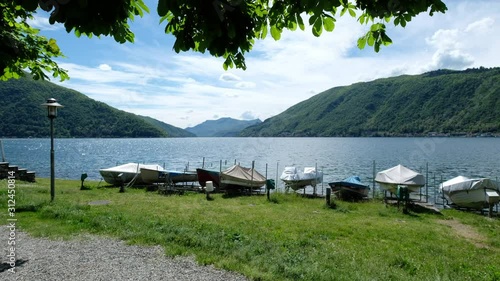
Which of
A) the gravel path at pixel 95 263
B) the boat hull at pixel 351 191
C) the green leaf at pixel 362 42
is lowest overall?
the boat hull at pixel 351 191

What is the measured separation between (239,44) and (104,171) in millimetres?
31253

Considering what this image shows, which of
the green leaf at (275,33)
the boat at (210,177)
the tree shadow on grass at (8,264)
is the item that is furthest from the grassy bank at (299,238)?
the boat at (210,177)

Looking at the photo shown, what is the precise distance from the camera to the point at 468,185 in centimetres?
2620

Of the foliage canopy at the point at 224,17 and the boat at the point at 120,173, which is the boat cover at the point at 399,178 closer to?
the boat at the point at 120,173

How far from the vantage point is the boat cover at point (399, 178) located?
85.5 ft

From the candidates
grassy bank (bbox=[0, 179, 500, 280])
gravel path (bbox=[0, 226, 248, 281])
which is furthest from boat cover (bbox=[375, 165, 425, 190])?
gravel path (bbox=[0, 226, 248, 281])

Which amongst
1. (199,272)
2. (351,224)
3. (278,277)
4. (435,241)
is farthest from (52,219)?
(435,241)

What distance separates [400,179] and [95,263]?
83.2 ft

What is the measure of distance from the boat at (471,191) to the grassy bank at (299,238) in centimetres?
660

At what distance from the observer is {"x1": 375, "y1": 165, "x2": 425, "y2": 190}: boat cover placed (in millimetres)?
26064

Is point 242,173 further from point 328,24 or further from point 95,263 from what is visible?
point 328,24

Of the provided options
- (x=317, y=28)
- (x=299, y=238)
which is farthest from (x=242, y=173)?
(x=317, y=28)

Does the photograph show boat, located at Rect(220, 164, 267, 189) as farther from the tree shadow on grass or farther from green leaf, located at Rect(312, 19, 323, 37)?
green leaf, located at Rect(312, 19, 323, 37)

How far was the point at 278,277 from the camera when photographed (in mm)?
6676
